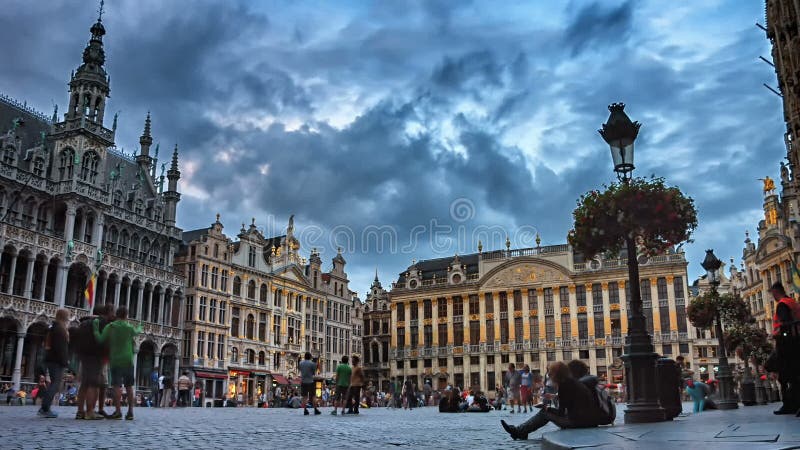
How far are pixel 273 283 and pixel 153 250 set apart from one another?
14.7m

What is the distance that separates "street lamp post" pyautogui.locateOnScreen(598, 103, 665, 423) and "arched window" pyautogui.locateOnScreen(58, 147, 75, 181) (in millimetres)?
40825

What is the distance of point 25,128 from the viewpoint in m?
46.7

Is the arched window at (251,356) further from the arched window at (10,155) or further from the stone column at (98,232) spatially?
the arched window at (10,155)

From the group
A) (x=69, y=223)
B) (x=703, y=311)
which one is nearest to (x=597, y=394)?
(x=703, y=311)

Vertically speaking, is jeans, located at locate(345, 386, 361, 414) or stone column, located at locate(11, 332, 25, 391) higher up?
stone column, located at locate(11, 332, 25, 391)

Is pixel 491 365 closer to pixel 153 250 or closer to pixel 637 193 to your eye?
pixel 153 250

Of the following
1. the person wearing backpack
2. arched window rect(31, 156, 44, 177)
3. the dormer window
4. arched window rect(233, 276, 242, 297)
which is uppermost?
arched window rect(31, 156, 44, 177)

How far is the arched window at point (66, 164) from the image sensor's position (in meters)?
44.7

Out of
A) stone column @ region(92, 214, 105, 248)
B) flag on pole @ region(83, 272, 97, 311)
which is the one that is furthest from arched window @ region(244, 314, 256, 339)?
→ flag on pole @ region(83, 272, 97, 311)

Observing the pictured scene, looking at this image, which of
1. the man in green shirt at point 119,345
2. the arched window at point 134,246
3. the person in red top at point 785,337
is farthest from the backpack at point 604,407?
the arched window at point 134,246

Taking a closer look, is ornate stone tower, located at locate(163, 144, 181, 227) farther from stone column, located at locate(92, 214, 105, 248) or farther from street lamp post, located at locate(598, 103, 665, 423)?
street lamp post, located at locate(598, 103, 665, 423)

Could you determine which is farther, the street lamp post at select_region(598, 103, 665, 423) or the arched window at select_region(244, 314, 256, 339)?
the arched window at select_region(244, 314, 256, 339)

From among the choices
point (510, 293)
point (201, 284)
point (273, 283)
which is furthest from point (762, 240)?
point (201, 284)

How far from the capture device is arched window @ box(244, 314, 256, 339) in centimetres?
6197
